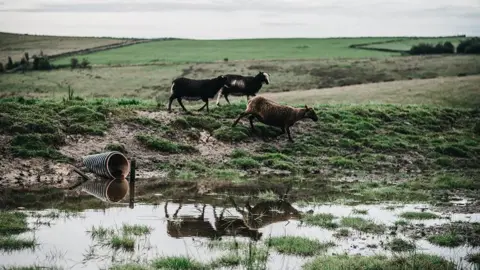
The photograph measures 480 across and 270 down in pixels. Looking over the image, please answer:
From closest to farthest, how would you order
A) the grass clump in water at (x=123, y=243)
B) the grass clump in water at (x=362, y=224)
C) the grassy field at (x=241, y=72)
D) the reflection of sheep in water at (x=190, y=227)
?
the grass clump in water at (x=123, y=243), the reflection of sheep in water at (x=190, y=227), the grass clump in water at (x=362, y=224), the grassy field at (x=241, y=72)

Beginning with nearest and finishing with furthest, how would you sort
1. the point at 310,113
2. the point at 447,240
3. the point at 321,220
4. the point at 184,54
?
the point at 447,240
the point at 321,220
the point at 310,113
the point at 184,54

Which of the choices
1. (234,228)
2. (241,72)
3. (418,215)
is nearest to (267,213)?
(234,228)

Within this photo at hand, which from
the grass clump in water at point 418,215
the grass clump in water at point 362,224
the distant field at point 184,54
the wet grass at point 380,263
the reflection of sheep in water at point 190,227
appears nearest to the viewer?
the wet grass at point 380,263

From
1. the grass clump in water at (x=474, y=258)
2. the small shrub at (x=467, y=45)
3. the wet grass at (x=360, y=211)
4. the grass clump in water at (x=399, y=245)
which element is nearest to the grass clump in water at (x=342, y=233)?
the grass clump in water at (x=399, y=245)

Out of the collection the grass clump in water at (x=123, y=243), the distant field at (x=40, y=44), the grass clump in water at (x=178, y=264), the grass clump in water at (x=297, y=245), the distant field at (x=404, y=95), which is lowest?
the grass clump in water at (x=297, y=245)

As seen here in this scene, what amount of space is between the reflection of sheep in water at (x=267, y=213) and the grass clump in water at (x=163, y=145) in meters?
5.61

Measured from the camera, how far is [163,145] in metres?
19.6

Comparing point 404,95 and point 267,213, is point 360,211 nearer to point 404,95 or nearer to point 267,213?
point 267,213

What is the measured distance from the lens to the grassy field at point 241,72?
46.4 metres

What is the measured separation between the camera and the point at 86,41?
94.9 meters

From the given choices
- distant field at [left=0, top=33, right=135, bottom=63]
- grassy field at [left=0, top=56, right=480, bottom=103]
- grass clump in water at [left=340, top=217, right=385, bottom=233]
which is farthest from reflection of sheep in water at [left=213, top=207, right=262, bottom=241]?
distant field at [left=0, top=33, right=135, bottom=63]

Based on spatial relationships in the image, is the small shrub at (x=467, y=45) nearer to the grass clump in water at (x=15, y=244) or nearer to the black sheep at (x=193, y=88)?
the black sheep at (x=193, y=88)

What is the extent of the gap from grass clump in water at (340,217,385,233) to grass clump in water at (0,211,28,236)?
6.11 metres

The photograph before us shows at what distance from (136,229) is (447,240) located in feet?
18.4
